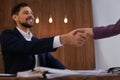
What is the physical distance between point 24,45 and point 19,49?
4cm

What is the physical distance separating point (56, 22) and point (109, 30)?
2308 mm

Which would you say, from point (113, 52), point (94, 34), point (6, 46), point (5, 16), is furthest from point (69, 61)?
point (94, 34)

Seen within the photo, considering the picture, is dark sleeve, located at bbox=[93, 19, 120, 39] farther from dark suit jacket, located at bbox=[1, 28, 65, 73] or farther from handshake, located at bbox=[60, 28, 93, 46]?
dark suit jacket, located at bbox=[1, 28, 65, 73]

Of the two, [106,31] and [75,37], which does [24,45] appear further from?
[106,31]

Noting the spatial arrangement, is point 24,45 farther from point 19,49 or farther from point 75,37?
point 75,37

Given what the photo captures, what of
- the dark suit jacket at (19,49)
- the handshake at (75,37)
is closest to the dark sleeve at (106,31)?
the handshake at (75,37)

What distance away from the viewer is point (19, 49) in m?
1.52

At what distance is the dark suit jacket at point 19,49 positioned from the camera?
1437 millimetres

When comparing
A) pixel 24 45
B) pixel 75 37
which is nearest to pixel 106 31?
pixel 75 37

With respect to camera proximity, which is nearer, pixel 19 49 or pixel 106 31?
pixel 106 31

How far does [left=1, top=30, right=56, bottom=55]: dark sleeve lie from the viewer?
1417 millimetres

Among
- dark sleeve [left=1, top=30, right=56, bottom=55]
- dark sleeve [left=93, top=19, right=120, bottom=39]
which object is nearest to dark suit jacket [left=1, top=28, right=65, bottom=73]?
dark sleeve [left=1, top=30, right=56, bottom=55]

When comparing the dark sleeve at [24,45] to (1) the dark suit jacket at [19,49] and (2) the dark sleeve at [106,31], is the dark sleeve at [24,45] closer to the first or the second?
(1) the dark suit jacket at [19,49]

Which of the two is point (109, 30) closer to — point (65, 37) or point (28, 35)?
point (65, 37)
